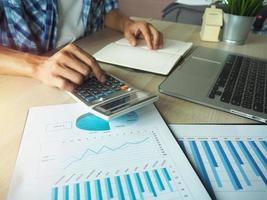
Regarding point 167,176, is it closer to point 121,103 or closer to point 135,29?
point 121,103

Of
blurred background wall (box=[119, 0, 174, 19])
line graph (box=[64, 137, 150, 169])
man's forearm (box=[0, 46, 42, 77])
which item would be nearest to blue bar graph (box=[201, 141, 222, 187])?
line graph (box=[64, 137, 150, 169])

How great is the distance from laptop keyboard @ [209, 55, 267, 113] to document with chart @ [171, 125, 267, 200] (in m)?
0.08

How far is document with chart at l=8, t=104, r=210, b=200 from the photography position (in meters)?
0.38

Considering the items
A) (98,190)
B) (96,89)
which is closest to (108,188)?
(98,190)

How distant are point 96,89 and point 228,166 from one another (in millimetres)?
298

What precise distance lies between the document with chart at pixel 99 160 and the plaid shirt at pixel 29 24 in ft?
1.24

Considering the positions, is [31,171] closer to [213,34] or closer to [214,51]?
[214,51]

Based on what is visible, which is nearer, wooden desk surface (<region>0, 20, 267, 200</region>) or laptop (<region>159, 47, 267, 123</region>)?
wooden desk surface (<region>0, 20, 267, 200</region>)

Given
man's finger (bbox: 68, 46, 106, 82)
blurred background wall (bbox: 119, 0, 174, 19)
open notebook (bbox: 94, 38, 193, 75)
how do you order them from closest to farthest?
man's finger (bbox: 68, 46, 106, 82), open notebook (bbox: 94, 38, 193, 75), blurred background wall (bbox: 119, 0, 174, 19)

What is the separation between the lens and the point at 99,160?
0.43 metres

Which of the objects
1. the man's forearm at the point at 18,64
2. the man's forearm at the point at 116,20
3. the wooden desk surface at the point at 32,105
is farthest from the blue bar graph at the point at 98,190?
the man's forearm at the point at 116,20

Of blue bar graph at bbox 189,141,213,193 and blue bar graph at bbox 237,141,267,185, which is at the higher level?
blue bar graph at bbox 189,141,213,193

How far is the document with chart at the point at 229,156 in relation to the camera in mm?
394

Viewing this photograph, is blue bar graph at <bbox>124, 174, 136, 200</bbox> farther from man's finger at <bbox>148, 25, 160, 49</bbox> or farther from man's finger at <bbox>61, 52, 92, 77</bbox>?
man's finger at <bbox>148, 25, 160, 49</bbox>
